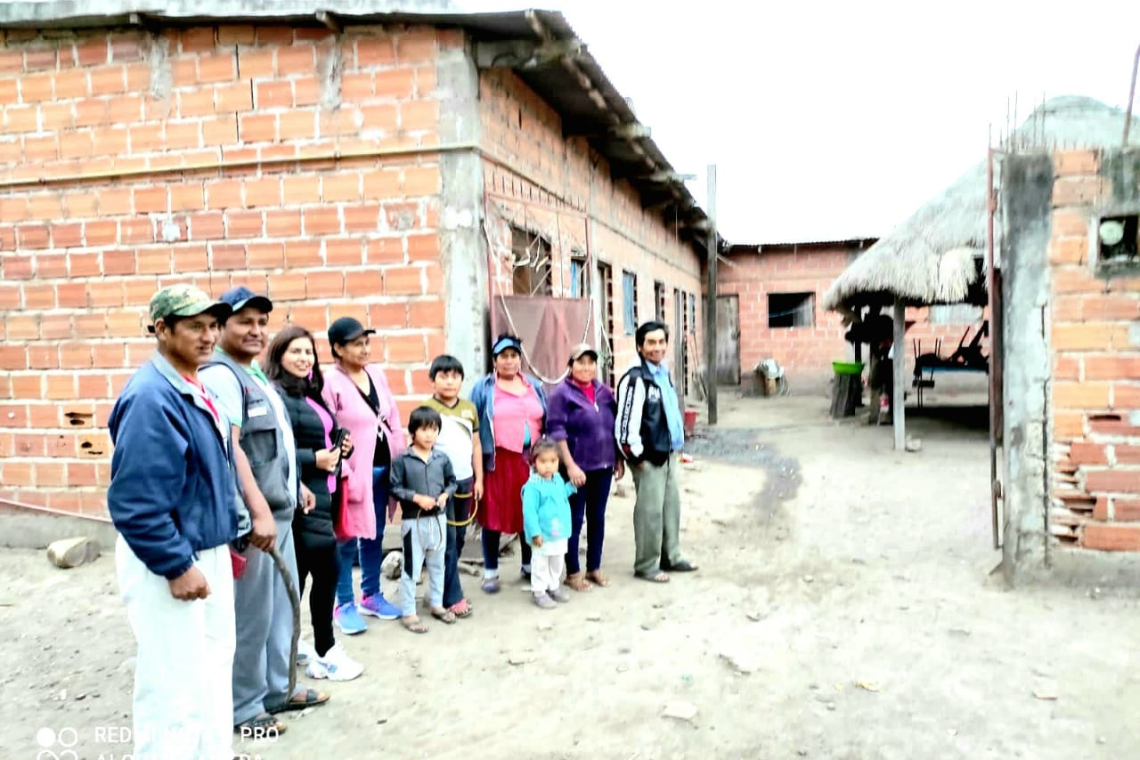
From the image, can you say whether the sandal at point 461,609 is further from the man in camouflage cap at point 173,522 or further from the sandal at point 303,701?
the man in camouflage cap at point 173,522

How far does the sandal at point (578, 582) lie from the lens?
190 inches

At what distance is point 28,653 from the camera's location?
13.4 feet

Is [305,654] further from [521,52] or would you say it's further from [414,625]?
[521,52]

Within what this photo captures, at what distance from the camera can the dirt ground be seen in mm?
3014

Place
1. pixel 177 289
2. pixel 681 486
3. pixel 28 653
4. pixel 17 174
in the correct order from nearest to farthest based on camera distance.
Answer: pixel 177 289
pixel 28 653
pixel 17 174
pixel 681 486

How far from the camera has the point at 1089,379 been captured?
444cm

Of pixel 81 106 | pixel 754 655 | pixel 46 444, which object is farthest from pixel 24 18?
pixel 754 655

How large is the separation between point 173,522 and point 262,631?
90 centimetres

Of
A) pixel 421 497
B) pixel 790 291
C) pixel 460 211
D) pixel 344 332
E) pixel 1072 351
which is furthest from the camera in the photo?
pixel 790 291

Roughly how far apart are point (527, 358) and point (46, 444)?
376cm

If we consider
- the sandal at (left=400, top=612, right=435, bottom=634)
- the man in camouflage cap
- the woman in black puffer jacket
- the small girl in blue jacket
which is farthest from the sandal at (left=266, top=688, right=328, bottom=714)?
the small girl in blue jacket

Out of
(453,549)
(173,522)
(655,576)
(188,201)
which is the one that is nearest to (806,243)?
(655,576)

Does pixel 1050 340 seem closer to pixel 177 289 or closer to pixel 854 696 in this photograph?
pixel 854 696

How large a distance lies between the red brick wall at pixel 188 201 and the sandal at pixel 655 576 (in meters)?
1.95
